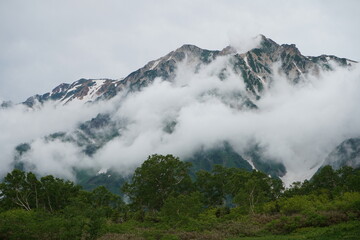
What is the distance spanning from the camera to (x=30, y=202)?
246 feet

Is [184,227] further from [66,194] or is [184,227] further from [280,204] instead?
[66,194]

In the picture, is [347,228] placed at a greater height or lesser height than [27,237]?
greater

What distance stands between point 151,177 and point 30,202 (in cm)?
2903

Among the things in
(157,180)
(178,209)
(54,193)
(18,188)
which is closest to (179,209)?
(178,209)

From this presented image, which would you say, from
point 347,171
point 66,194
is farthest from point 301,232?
point 347,171

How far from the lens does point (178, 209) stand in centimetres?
5469

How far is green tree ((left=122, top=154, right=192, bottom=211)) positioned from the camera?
271 ft

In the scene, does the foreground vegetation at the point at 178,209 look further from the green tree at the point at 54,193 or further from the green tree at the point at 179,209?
the green tree at the point at 54,193

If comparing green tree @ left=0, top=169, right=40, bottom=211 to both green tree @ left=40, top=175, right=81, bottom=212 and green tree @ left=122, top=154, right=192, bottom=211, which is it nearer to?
green tree @ left=40, top=175, right=81, bottom=212

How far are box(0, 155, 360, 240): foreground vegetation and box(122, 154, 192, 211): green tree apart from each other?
0.26m

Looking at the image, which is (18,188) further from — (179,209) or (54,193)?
(179,209)

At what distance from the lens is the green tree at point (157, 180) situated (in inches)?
3250

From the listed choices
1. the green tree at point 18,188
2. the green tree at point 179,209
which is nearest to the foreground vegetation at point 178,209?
the green tree at point 179,209

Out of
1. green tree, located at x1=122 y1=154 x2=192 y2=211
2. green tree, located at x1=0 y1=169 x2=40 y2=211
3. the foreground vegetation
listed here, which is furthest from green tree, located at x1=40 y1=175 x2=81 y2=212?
green tree, located at x1=122 y1=154 x2=192 y2=211
